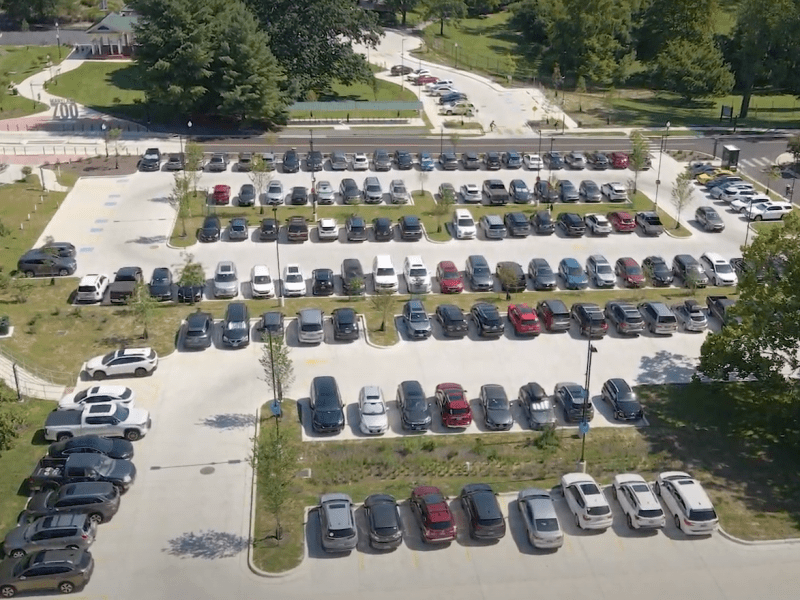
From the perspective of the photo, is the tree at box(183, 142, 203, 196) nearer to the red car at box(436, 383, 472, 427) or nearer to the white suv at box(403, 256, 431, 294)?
the white suv at box(403, 256, 431, 294)

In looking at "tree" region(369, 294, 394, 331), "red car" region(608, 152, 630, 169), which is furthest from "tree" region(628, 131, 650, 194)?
"tree" region(369, 294, 394, 331)

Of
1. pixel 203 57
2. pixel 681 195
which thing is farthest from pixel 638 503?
pixel 203 57

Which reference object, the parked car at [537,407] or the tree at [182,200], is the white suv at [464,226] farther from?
the parked car at [537,407]

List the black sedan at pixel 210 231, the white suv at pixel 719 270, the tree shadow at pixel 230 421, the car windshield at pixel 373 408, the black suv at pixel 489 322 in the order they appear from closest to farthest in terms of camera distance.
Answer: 1. the tree shadow at pixel 230 421
2. the car windshield at pixel 373 408
3. the black suv at pixel 489 322
4. the white suv at pixel 719 270
5. the black sedan at pixel 210 231

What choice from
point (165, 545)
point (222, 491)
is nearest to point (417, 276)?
point (222, 491)

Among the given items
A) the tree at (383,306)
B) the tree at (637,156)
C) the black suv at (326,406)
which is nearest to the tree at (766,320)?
the tree at (383,306)

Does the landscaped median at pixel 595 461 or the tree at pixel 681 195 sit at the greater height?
the tree at pixel 681 195

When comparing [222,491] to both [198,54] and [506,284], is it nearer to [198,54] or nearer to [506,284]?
[506,284]
